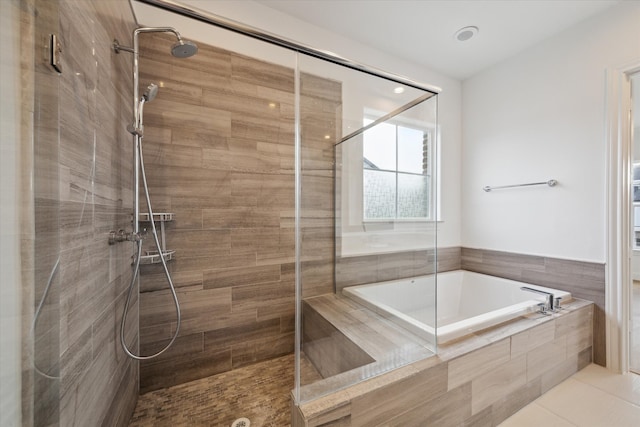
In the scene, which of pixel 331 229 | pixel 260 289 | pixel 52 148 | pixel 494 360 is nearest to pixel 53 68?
pixel 52 148

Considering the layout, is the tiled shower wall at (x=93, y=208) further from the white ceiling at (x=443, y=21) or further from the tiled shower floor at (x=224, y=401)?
the white ceiling at (x=443, y=21)

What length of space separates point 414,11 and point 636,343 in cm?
329

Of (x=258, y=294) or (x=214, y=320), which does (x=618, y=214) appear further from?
(x=214, y=320)

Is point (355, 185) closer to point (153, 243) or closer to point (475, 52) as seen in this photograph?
point (153, 243)

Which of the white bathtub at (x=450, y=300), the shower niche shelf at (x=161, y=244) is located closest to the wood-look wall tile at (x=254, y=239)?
the shower niche shelf at (x=161, y=244)

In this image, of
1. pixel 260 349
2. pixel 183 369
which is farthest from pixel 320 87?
pixel 183 369

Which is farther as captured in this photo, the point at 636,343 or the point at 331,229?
the point at 636,343

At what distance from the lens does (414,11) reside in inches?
72.9

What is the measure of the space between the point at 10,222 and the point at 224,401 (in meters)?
1.36

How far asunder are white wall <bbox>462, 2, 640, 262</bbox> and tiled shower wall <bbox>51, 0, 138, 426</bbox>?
3.00 metres

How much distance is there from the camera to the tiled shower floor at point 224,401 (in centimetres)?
127

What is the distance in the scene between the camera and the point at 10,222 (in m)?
0.58

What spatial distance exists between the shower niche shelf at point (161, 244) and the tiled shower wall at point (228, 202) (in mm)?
45

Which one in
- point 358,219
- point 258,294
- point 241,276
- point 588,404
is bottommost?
point 588,404
